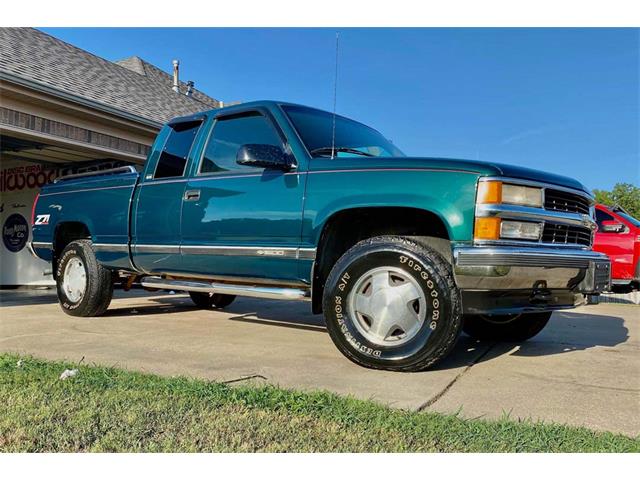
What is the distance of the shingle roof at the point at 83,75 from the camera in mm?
8633

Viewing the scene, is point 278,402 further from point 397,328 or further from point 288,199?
point 288,199

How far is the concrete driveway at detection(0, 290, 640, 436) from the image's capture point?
9.45ft

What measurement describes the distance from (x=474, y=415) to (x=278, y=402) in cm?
97

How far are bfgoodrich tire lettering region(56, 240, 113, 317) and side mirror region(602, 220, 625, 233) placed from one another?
25.9ft

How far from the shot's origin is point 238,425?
2.35 meters

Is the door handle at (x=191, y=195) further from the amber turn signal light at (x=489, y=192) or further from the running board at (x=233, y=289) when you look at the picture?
the amber turn signal light at (x=489, y=192)

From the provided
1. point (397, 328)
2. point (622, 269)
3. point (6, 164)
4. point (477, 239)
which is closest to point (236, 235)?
point (397, 328)

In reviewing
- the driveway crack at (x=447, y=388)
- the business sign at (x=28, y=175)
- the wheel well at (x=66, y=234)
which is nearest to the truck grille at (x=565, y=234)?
the driveway crack at (x=447, y=388)

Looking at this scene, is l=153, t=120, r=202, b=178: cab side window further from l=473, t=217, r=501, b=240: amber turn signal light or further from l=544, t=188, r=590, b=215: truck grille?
l=544, t=188, r=590, b=215: truck grille

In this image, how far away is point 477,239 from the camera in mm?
3336

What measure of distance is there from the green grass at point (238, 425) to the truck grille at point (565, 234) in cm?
158

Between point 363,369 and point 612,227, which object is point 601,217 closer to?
point 612,227

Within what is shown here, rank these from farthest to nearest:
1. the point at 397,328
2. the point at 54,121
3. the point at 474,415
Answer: the point at 54,121
the point at 397,328
the point at 474,415

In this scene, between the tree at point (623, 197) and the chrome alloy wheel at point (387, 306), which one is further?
the tree at point (623, 197)
